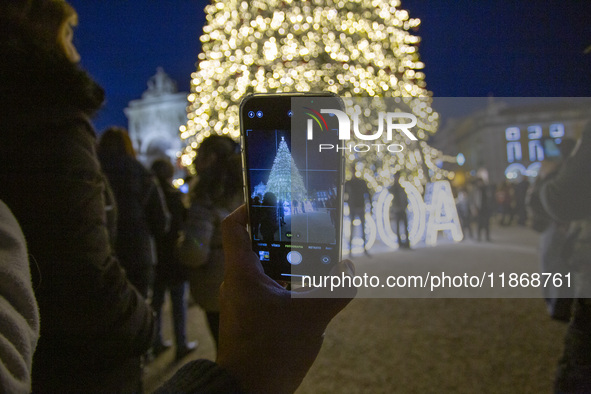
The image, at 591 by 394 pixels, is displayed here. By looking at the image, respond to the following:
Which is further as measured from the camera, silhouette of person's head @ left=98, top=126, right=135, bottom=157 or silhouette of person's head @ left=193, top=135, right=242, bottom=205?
silhouette of person's head @ left=98, top=126, right=135, bottom=157

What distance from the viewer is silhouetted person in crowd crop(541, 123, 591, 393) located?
106 centimetres

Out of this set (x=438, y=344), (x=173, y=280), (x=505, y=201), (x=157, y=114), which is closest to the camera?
(x=438, y=344)

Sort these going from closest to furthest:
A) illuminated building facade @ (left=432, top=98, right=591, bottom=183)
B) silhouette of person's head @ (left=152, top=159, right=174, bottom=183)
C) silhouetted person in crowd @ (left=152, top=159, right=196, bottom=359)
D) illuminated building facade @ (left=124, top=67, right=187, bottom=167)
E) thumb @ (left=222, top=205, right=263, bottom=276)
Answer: thumb @ (left=222, top=205, right=263, bottom=276) → illuminated building facade @ (left=432, top=98, right=591, bottom=183) → silhouetted person in crowd @ (left=152, top=159, right=196, bottom=359) → silhouette of person's head @ (left=152, top=159, right=174, bottom=183) → illuminated building facade @ (left=124, top=67, right=187, bottom=167)

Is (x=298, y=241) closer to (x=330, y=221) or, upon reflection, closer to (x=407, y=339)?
(x=330, y=221)

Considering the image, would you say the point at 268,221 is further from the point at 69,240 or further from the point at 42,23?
the point at 42,23

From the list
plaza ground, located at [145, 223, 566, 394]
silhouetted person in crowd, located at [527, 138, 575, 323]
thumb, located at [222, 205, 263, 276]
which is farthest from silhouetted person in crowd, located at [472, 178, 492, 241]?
thumb, located at [222, 205, 263, 276]

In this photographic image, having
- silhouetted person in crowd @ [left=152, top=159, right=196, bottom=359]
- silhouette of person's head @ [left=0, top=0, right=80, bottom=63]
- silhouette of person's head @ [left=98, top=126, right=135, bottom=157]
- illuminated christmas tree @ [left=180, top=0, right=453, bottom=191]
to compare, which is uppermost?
illuminated christmas tree @ [left=180, top=0, right=453, bottom=191]

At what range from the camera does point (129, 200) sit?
9.14 feet

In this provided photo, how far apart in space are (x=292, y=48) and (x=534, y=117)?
5.34m

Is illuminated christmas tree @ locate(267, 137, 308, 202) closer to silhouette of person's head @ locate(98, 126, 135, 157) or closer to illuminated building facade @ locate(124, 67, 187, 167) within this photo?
silhouette of person's head @ locate(98, 126, 135, 157)

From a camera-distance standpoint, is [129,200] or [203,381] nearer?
[203,381]

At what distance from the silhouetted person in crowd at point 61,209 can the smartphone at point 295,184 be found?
428mm

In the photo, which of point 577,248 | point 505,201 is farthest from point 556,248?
point 505,201

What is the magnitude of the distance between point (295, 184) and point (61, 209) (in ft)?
1.88
